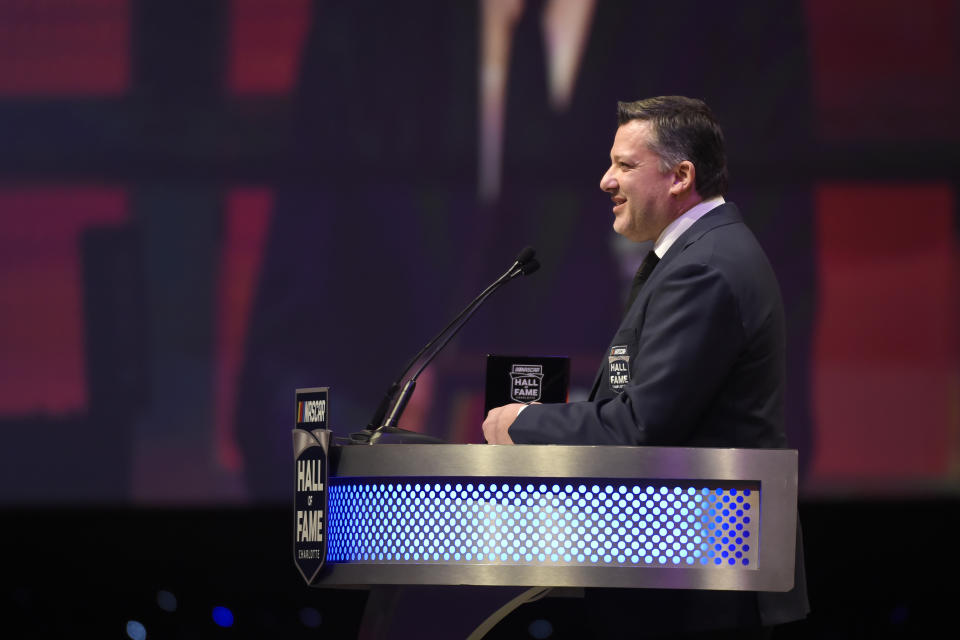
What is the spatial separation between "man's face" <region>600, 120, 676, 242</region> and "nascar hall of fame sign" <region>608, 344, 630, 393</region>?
0.91ft

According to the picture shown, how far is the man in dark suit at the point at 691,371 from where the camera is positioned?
5.55 feet

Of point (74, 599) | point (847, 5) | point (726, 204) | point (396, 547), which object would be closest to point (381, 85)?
point (847, 5)

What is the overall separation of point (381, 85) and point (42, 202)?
1104mm

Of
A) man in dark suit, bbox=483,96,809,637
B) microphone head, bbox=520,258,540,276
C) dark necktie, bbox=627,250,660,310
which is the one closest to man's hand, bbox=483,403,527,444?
man in dark suit, bbox=483,96,809,637

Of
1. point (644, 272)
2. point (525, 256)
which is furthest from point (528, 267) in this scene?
point (644, 272)

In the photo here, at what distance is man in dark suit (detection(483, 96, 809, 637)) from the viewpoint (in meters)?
1.69

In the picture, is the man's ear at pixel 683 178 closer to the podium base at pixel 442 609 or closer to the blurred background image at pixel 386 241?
the podium base at pixel 442 609

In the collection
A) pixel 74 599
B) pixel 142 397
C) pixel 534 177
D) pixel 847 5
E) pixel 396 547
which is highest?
pixel 847 5

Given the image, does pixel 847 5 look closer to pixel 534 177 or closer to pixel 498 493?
pixel 534 177

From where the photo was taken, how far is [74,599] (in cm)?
358

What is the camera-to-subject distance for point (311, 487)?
1732mm

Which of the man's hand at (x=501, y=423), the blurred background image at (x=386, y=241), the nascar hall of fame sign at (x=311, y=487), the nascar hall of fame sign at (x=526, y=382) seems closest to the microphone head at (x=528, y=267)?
the nascar hall of fame sign at (x=526, y=382)

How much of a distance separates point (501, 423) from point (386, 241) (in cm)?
210

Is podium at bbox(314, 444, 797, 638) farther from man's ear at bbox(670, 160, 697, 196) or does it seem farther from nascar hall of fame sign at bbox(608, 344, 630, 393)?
man's ear at bbox(670, 160, 697, 196)
